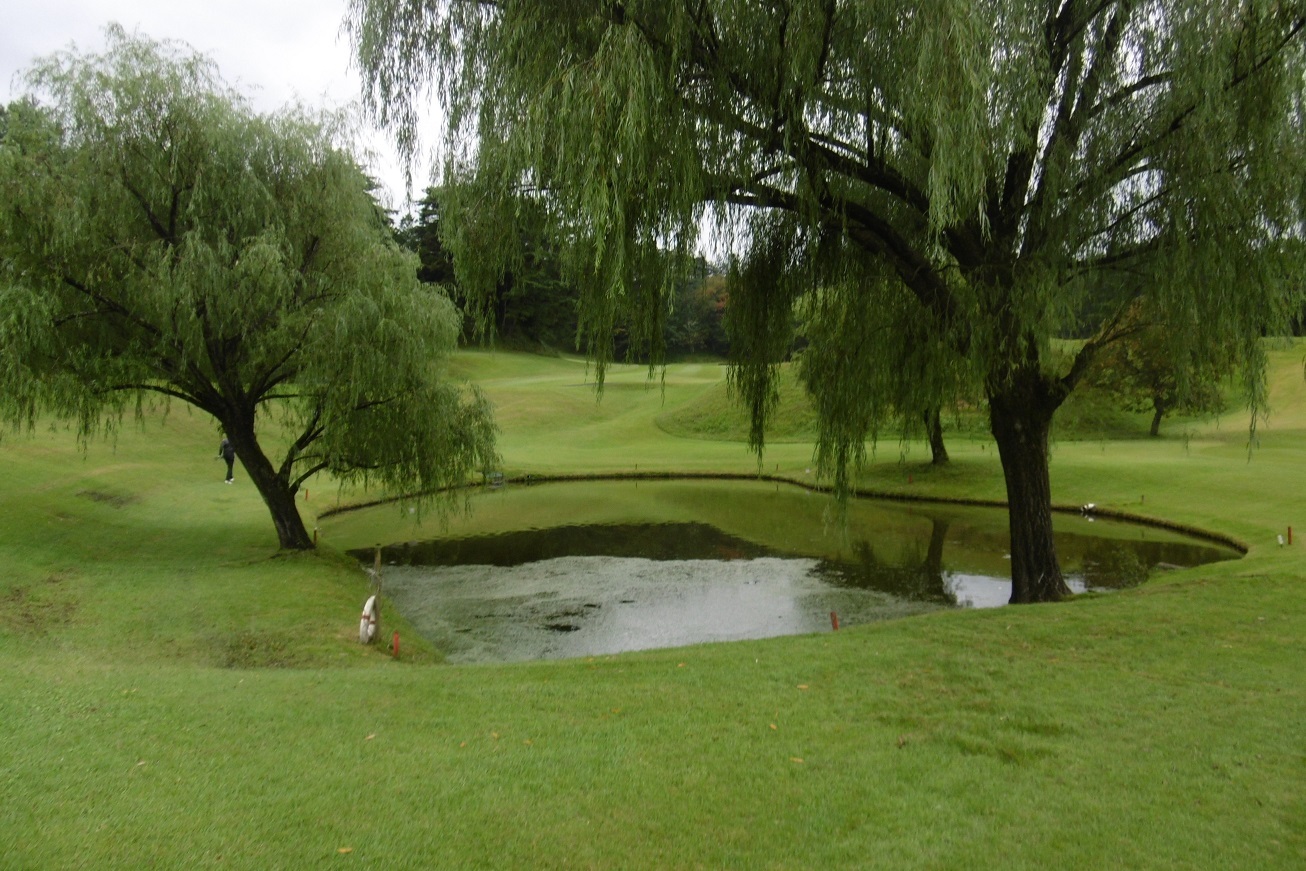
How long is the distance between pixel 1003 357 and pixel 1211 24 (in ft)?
11.5

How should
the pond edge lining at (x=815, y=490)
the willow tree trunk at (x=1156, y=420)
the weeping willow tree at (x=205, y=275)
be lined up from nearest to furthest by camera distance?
the weeping willow tree at (x=205, y=275) → the pond edge lining at (x=815, y=490) → the willow tree trunk at (x=1156, y=420)

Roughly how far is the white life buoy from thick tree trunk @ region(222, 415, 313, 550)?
5578 millimetres

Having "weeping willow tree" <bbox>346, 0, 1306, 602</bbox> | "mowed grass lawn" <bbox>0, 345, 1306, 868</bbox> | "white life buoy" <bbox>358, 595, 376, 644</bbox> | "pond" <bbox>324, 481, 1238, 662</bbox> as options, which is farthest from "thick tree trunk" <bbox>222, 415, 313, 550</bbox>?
"weeping willow tree" <bbox>346, 0, 1306, 602</bbox>

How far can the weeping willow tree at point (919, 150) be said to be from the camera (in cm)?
703

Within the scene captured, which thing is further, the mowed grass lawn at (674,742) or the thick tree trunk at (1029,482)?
the thick tree trunk at (1029,482)

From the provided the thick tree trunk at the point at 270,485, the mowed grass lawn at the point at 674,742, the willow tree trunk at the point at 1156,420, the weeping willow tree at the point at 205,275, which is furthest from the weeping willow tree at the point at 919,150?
the willow tree trunk at the point at 1156,420

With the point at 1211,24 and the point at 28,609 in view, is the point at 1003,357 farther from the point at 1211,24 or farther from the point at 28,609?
the point at 28,609

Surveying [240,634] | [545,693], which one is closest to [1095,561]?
[545,693]

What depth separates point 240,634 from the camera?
33.5ft

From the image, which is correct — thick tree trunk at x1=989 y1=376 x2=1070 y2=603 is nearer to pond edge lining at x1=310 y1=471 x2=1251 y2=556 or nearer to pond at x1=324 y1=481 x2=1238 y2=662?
pond edge lining at x1=310 y1=471 x2=1251 y2=556

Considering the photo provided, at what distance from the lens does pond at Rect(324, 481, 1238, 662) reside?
41.6 feet

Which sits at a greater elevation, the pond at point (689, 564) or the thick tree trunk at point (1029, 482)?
the thick tree trunk at point (1029, 482)

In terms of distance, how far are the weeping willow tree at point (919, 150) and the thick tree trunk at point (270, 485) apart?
8.26 metres

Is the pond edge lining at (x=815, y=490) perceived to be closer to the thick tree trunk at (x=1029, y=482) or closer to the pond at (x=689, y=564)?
the pond at (x=689, y=564)
